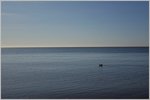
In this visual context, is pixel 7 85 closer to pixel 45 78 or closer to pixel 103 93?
pixel 45 78

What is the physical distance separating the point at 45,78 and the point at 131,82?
4562 mm

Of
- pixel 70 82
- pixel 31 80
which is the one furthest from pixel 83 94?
pixel 31 80

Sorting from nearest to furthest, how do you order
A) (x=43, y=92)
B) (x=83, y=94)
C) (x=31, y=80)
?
(x=83, y=94) < (x=43, y=92) < (x=31, y=80)

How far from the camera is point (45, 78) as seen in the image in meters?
17.0

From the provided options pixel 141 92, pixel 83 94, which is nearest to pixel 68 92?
pixel 83 94

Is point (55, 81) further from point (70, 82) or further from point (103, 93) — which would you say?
point (103, 93)

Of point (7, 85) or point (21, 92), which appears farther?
point (7, 85)

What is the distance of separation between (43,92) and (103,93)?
2354 mm

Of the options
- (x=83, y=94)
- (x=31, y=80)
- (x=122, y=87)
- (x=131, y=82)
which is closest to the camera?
(x=83, y=94)

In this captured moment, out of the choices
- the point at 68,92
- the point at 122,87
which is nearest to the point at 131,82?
the point at 122,87

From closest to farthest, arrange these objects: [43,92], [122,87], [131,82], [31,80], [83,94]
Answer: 1. [83,94]
2. [43,92]
3. [122,87]
4. [131,82]
5. [31,80]

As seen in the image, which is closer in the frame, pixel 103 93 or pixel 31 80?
pixel 103 93

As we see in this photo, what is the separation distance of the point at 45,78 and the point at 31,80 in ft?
3.26

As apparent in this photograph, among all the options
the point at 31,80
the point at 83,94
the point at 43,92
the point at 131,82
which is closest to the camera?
the point at 83,94
